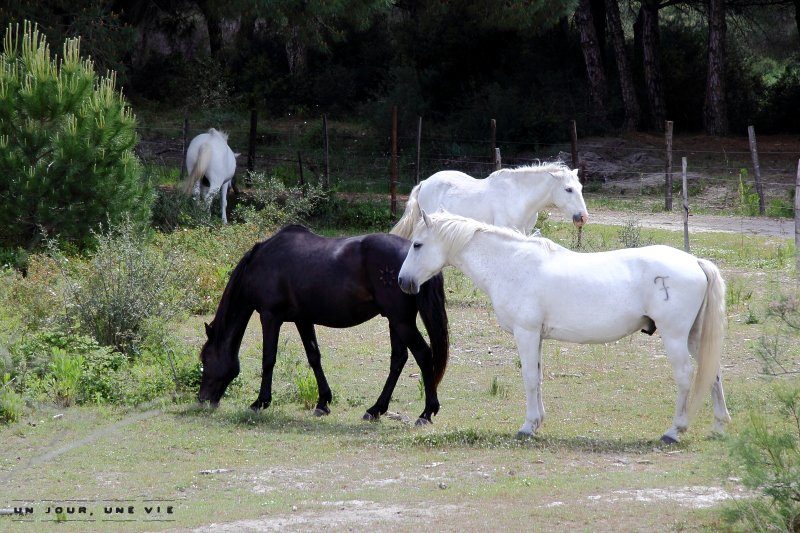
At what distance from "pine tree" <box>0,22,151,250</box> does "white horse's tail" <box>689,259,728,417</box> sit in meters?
7.61

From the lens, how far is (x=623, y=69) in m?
25.0

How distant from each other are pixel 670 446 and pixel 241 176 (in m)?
16.9

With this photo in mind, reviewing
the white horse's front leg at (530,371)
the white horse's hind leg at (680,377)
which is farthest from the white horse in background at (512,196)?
the white horse's hind leg at (680,377)

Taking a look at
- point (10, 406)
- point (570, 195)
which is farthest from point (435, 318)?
point (570, 195)

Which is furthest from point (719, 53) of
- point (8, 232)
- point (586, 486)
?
point (586, 486)

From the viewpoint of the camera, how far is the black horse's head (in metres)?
6.39

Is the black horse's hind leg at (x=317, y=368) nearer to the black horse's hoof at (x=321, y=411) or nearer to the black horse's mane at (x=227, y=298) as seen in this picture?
the black horse's hoof at (x=321, y=411)

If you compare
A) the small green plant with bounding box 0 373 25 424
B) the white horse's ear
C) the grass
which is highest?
the white horse's ear

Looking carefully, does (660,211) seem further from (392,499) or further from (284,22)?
(392,499)

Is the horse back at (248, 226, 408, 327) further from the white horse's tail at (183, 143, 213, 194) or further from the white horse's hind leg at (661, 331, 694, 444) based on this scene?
the white horse's tail at (183, 143, 213, 194)

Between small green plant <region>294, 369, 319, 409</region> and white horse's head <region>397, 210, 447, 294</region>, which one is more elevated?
white horse's head <region>397, 210, 447, 294</region>

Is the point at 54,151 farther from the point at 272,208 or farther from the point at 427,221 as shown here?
the point at 427,221

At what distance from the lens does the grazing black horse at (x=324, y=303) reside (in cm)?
606

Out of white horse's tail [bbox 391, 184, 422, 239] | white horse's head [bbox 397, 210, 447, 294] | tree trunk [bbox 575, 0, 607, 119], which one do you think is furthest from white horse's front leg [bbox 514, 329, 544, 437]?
tree trunk [bbox 575, 0, 607, 119]
